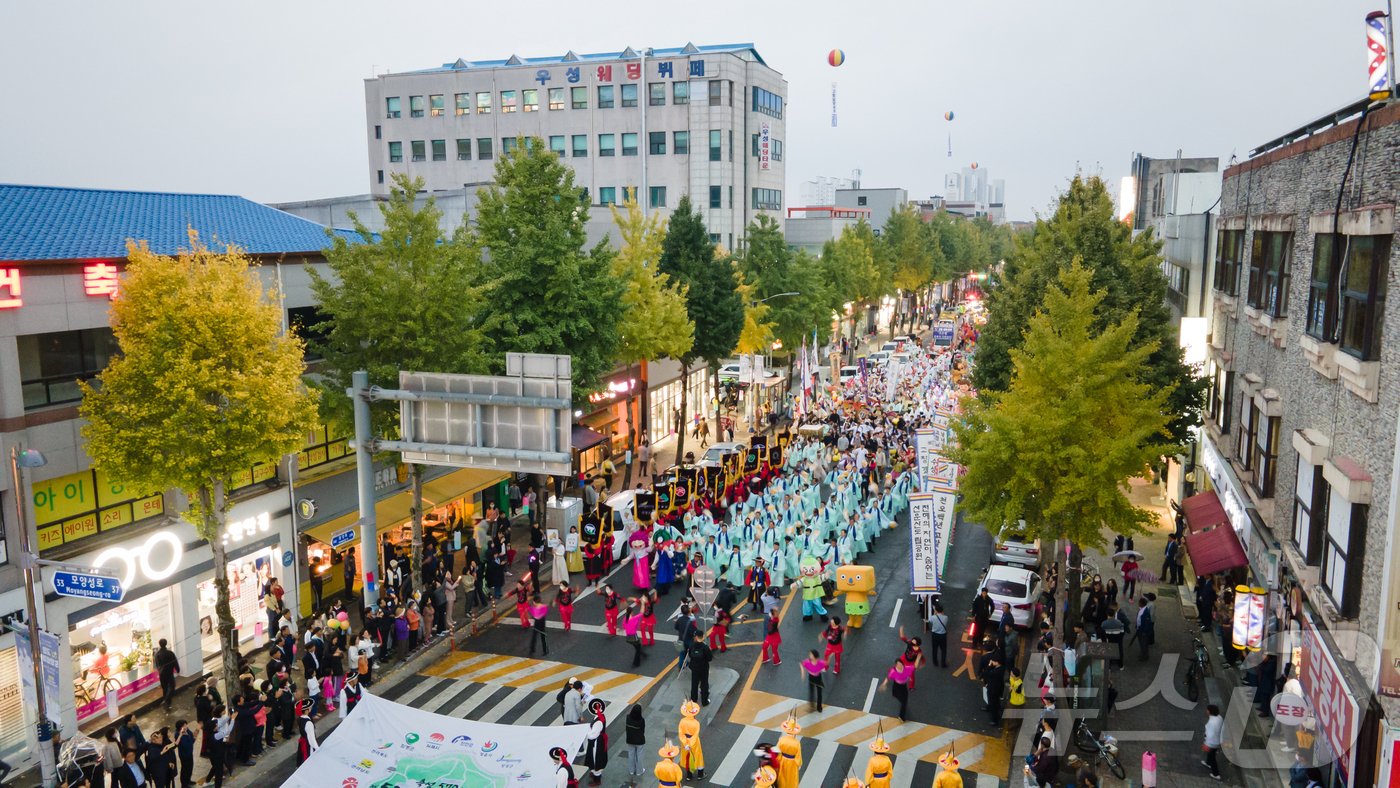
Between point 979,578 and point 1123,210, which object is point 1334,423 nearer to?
point 979,578

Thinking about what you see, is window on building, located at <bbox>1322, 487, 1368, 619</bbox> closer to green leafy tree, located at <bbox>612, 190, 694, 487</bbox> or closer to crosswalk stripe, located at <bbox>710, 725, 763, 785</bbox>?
crosswalk stripe, located at <bbox>710, 725, 763, 785</bbox>

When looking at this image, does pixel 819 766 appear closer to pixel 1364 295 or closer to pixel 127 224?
pixel 1364 295

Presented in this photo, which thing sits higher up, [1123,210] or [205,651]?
[1123,210]

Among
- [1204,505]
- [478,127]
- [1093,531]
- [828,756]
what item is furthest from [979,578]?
[478,127]

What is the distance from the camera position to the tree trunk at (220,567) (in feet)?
57.4

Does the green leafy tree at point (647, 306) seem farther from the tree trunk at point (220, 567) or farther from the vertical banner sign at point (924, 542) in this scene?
the tree trunk at point (220, 567)

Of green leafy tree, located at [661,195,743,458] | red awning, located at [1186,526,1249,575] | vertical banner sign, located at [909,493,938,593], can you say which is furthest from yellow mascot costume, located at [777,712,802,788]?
green leafy tree, located at [661,195,743,458]

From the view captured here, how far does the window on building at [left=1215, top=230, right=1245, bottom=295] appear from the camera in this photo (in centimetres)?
2293

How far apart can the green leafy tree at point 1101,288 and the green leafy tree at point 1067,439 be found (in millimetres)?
4921

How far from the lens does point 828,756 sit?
1648 cm

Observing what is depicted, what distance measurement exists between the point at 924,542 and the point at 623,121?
48.0 m

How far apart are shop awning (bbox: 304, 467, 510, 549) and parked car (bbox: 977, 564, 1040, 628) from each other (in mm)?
13694

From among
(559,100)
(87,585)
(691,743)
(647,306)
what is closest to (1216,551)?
(691,743)

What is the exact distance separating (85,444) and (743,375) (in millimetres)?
27750
